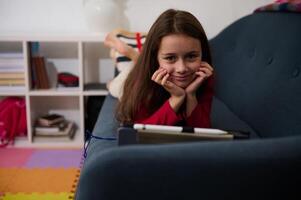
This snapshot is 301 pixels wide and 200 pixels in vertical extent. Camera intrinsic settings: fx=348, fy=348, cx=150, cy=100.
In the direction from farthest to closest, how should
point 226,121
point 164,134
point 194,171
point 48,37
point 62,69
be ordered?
1. point 62,69
2. point 48,37
3. point 226,121
4. point 164,134
5. point 194,171

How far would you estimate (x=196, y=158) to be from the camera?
0.77 meters

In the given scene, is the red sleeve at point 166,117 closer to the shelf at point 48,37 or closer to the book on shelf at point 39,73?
the shelf at point 48,37

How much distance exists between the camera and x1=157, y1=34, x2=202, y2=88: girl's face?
43.0 inches

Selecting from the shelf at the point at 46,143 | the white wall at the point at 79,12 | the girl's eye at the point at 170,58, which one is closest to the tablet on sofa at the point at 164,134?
the girl's eye at the point at 170,58

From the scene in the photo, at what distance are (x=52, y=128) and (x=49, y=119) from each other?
68mm

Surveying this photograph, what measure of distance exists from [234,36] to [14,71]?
1.32 metres

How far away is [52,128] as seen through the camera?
221 cm

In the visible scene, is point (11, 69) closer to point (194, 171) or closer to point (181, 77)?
point (181, 77)

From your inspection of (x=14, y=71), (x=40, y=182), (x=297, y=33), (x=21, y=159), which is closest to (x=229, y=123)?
(x=297, y=33)

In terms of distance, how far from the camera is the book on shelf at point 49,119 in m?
2.22

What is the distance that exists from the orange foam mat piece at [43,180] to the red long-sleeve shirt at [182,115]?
25.8 inches

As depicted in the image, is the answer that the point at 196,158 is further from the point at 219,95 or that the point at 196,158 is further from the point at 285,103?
the point at 219,95

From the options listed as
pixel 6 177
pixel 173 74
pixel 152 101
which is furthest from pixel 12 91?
pixel 173 74

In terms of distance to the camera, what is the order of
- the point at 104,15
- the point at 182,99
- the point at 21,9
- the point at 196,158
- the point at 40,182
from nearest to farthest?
1. the point at 196,158
2. the point at 182,99
3. the point at 40,182
4. the point at 104,15
5. the point at 21,9
